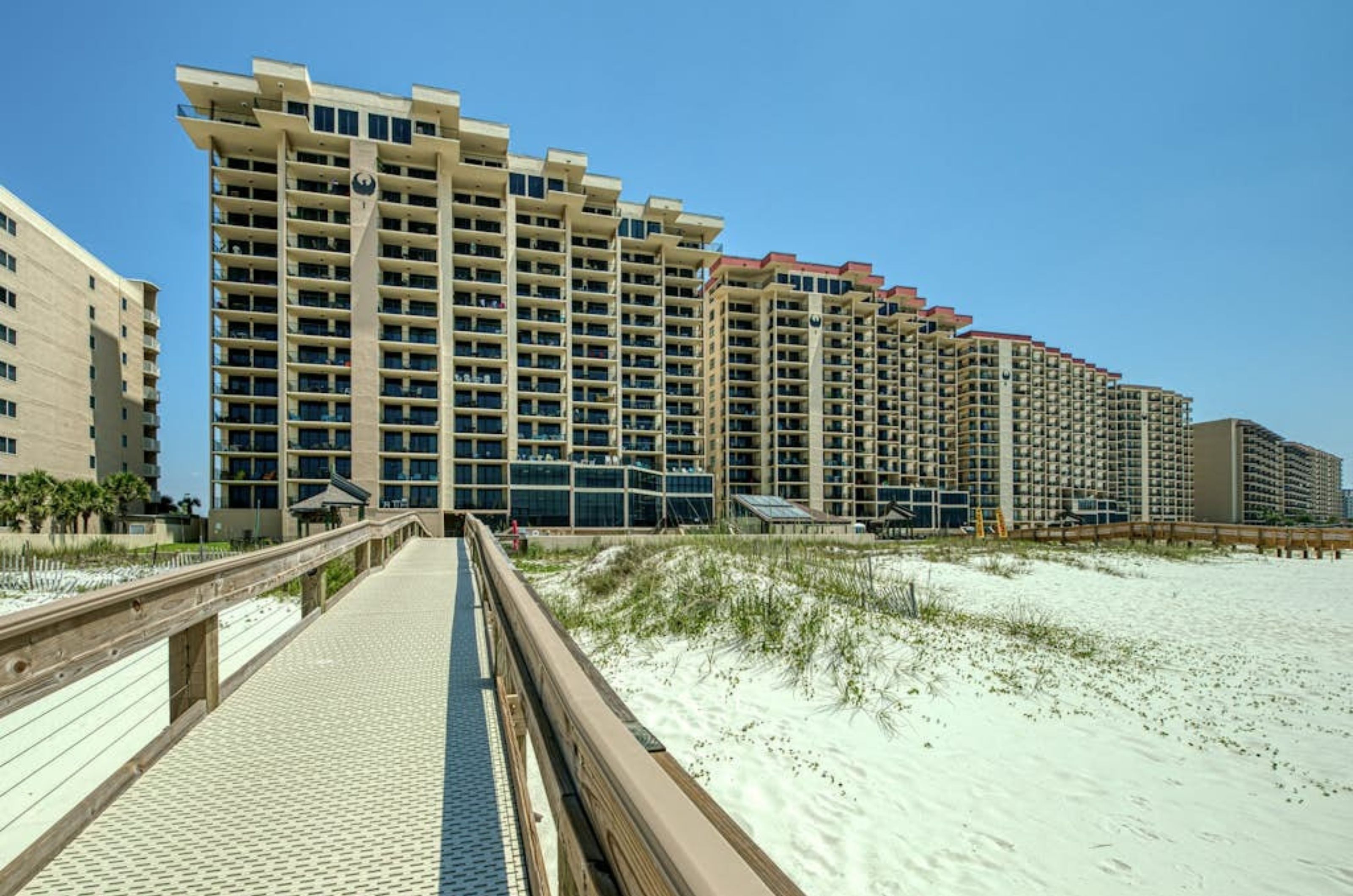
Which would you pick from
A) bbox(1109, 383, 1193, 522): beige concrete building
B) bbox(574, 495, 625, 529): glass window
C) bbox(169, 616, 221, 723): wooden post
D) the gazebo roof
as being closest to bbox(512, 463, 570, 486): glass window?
bbox(574, 495, 625, 529): glass window

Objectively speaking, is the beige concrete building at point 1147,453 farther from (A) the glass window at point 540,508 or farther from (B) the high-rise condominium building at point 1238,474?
(A) the glass window at point 540,508

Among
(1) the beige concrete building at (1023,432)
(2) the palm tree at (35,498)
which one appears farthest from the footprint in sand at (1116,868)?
(1) the beige concrete building at (1023,432)

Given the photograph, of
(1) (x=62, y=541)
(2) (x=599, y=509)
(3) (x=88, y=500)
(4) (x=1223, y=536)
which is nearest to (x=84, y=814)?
(4) (x=1223, y=536)

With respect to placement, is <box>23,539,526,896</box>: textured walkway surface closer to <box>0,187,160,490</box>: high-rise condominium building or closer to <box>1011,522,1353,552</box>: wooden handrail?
<box>1011,522,1353,552</box>: wooden handrail

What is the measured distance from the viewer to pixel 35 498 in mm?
41250

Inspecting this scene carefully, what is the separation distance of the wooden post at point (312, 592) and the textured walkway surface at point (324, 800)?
176cm

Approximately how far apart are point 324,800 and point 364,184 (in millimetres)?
56128

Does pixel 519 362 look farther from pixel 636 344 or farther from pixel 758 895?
pixel 758 895

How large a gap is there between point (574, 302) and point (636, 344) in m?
7.49

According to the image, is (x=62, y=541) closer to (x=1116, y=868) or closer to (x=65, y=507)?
(x=65, y=507)

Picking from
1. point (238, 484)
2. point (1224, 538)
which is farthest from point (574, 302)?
point (1224, 538)

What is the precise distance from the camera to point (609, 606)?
11.0 m

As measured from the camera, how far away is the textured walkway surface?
2.19 m

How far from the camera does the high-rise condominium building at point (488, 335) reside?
157ft
